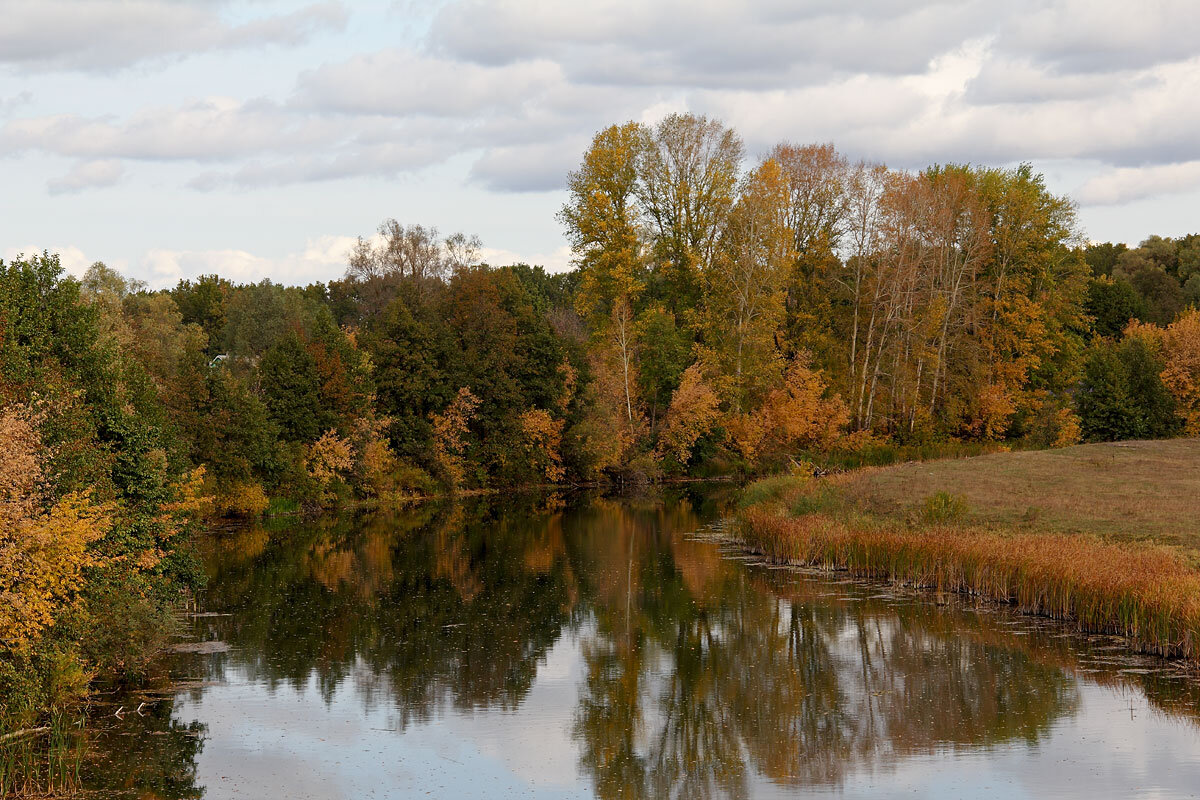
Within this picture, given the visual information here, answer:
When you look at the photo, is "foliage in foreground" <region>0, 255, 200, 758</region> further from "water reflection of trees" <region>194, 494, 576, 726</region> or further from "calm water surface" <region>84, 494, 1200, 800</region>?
"water reflection of trees" <region>194, 494, 576, 726</region>

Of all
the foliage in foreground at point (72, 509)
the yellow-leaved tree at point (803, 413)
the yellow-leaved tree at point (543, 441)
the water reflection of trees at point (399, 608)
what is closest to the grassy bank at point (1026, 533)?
the water reflection of trees at point (399, 608)

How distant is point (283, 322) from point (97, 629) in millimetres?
73002

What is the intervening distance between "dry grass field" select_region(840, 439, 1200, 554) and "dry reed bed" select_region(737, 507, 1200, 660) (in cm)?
173

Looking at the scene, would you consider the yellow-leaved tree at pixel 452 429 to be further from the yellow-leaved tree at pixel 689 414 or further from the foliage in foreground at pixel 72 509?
the foliage in foreground at pixel 72 509

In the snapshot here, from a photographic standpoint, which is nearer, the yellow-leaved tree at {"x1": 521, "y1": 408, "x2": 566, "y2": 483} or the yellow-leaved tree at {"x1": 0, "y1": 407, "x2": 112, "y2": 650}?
the yellow-leaved tree at {"x1": 0, "y1": 407, "x2": 112, "y2": 650}

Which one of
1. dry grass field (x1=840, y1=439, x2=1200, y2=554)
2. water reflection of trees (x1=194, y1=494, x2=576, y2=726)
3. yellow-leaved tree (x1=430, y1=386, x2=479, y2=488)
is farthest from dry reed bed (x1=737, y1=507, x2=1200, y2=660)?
yellow-leaved tree (x1=430, y1=386, x2=479, y2=488)

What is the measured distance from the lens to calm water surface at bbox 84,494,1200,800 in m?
16.0

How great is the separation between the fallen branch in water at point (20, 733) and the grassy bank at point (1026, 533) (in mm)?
19355

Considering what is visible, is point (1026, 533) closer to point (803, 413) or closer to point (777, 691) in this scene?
point (777, 691)

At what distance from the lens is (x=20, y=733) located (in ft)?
54.3

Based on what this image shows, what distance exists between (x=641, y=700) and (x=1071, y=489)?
22.5 m

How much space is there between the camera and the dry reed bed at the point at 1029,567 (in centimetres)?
2150

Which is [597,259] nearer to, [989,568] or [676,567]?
[676,567]

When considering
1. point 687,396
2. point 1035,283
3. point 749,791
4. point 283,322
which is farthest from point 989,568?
point 283,322
